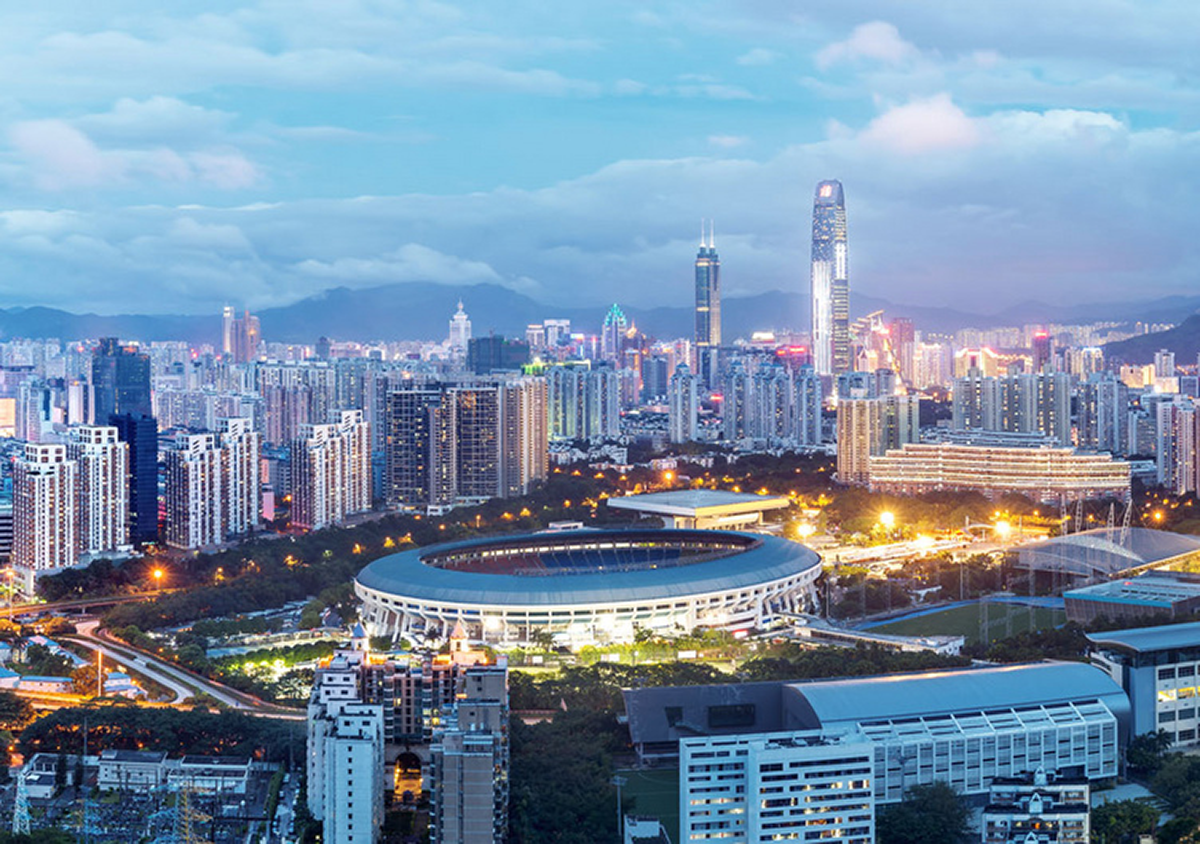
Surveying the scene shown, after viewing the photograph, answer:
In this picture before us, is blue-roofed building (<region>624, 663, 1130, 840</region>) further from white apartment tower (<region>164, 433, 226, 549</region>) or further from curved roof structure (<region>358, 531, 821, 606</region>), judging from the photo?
white apartment tower (<region>164, 433, 226, 549</region>)

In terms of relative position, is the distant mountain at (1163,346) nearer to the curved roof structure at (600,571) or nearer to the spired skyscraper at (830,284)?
the spired skyscraper at (830,284)

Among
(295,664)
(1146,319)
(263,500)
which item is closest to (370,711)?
(295,664)

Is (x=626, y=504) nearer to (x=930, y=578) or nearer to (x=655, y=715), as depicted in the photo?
(x=930, y=578)

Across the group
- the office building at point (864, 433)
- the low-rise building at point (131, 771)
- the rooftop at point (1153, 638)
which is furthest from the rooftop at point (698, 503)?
the low-rise building at point (131, 771)

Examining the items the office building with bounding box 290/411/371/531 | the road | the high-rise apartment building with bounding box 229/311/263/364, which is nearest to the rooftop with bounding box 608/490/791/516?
the office building with bounding box 290/411/371/531

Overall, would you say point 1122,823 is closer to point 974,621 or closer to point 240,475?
point 974,621
